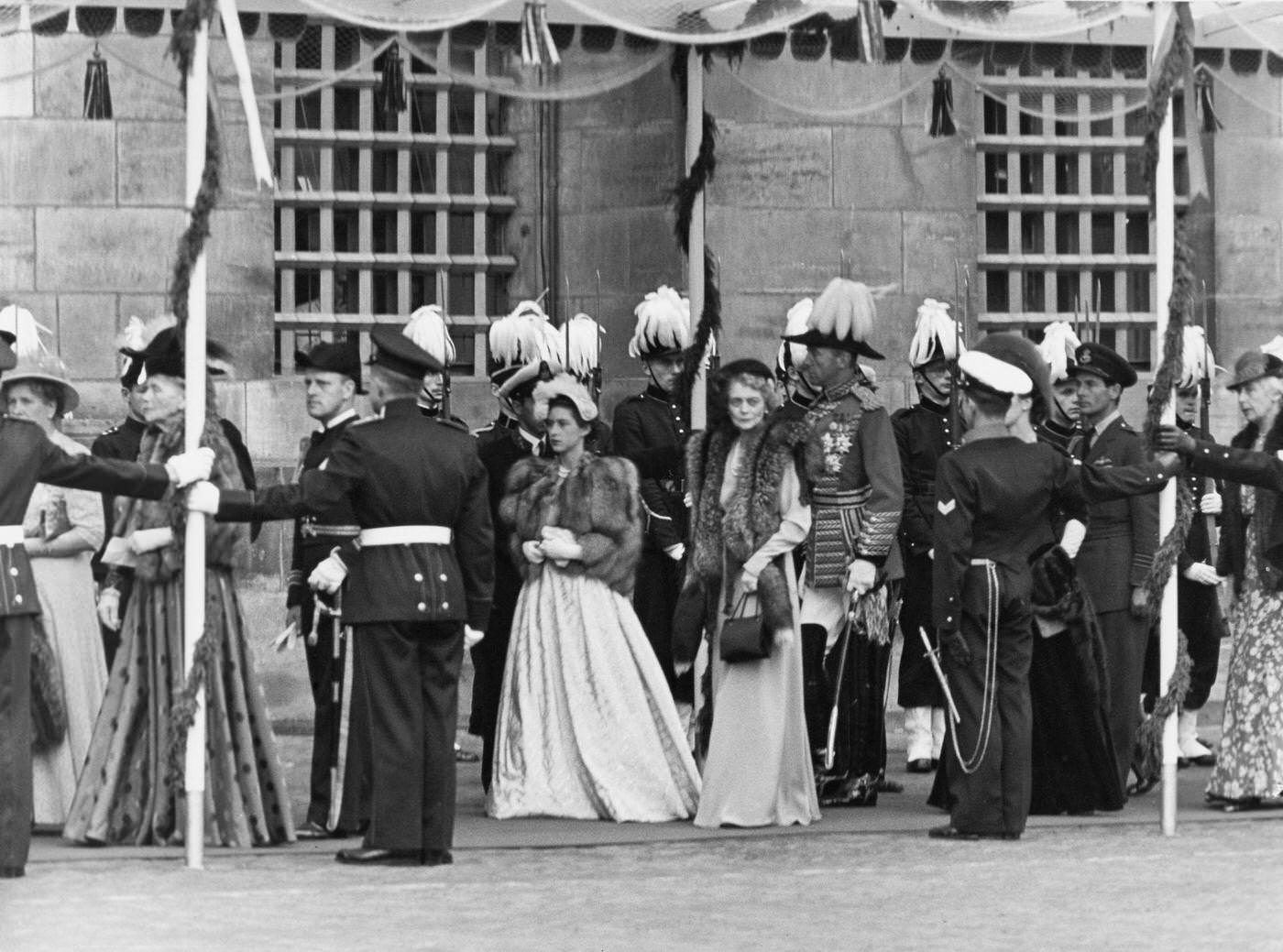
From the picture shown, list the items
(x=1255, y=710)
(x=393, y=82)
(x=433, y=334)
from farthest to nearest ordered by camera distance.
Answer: (x=433, y=334), (x=393, y=82), (x=1255, y=710)

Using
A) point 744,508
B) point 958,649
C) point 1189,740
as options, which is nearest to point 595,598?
point 744,508

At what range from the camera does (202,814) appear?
10.3 m

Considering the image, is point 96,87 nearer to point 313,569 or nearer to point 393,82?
point 393,82

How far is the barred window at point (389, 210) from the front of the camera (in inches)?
635

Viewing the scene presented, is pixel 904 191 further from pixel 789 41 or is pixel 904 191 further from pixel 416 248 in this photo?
pixel 789 41

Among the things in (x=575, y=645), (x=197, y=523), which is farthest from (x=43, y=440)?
(x=575, y=645)

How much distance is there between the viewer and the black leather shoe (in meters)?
10.2

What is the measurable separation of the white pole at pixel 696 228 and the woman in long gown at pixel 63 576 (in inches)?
100

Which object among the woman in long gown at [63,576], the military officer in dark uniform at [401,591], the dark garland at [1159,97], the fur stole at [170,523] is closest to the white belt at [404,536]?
the military officer in dark uniform at [401,591]

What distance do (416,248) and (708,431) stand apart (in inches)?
196

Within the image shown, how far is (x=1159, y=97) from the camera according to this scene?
11156mm

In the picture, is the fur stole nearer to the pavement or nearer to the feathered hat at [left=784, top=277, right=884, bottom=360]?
the pavement

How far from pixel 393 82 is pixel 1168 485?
3.95m

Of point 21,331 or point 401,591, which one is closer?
point 401,591
